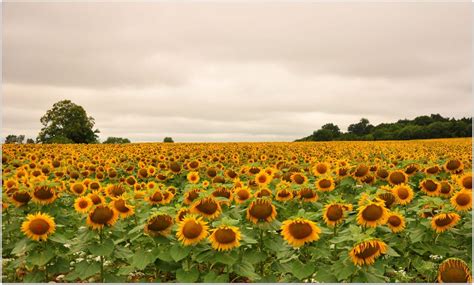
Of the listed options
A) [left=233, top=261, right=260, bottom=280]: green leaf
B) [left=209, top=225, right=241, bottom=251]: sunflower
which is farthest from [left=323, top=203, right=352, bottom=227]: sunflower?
[left=209, top=225, right=241, bottom=251]: sunflower

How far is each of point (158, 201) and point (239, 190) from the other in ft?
4.56

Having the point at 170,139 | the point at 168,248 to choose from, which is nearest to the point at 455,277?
the point at 168,248

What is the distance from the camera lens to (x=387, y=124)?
98250 millimetres

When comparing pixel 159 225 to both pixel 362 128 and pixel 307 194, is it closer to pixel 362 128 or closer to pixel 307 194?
pixel 307 194

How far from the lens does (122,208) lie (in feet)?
23.1

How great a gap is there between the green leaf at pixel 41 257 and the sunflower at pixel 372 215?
4.30m

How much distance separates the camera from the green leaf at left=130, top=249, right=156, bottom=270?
5926 millimetres

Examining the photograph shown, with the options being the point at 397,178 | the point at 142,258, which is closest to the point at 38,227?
the point at 142,258

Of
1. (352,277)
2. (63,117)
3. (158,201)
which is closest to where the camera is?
(352,277)

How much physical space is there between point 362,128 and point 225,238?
316 ft

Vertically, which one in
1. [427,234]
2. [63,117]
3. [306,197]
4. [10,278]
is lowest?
[10,278]

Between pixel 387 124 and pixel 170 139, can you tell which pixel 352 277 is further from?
pixel 387 124

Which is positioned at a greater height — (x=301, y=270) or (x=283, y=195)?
(x=283, y=195)

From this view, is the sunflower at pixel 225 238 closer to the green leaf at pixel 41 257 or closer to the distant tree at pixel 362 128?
the green leaf at pixel 41 257
